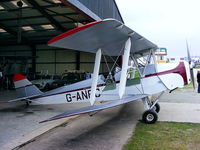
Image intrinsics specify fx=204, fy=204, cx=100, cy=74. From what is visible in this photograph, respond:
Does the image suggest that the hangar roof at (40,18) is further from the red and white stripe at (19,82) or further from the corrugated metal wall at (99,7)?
the red and white stripe at (19,82)

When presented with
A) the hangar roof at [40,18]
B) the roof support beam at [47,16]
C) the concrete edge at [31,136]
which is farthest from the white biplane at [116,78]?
the roof support beam at [47,16]

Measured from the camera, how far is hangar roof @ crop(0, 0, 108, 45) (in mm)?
11683

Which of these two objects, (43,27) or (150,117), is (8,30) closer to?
(43,27)

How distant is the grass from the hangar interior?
8.07 feet

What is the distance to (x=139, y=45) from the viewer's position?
6.28 metres

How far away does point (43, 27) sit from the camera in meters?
17.9

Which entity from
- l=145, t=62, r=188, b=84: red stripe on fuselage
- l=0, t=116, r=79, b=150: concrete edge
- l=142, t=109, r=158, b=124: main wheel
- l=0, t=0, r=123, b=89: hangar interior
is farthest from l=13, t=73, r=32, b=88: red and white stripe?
l=145, t=62, r=188, b=84: red stripe on fuselage

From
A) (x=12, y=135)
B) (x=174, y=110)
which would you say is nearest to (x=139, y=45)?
(x=174, y=110)

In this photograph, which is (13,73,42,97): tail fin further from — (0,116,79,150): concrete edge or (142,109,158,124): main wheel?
(142,109,158,124): main wheel

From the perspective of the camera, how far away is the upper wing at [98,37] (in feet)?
13.5

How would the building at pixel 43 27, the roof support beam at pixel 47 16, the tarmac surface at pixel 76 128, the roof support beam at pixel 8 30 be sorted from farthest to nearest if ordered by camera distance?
the roof support beam at pixel 8 30, the roof support beam at pixel 47 16, the building at pixel 43 27, the tarmac surface at pixel 76 128

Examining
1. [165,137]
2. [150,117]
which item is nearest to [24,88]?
[150,117]

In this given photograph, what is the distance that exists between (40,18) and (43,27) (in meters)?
2.51

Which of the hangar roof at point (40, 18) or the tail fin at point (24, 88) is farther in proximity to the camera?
the hangar roof at point (40, 18)
